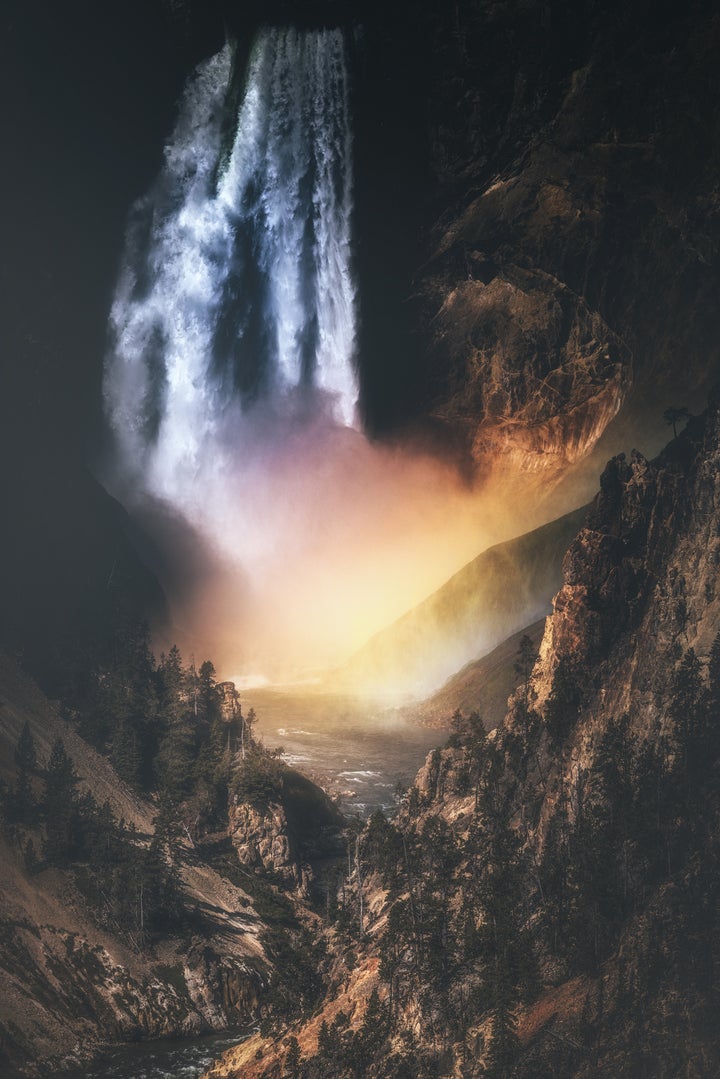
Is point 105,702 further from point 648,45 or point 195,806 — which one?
point 648,45

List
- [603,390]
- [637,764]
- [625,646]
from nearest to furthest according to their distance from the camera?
1. [637,764]
2. [625,646]
3. [603,390]

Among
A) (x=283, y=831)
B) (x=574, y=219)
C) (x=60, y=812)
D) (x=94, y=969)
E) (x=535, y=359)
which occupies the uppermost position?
(x=574, y=219)

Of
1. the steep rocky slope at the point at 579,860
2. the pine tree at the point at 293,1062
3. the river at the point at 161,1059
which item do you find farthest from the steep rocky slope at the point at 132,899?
the steep rocky slope at the point at 579,860

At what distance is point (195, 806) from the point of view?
154 meters

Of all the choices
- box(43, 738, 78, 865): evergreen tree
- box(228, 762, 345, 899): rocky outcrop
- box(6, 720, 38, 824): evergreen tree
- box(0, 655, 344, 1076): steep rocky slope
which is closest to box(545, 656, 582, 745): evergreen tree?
box(0, 655, 344, 1076): steep rocky slope

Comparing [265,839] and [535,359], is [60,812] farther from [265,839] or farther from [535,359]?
[535,359]

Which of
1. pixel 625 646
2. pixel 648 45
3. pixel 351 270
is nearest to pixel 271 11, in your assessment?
pixel 351 270

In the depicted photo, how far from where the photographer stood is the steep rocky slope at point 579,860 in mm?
85188

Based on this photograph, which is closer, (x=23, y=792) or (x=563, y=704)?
(x=563, y=704)

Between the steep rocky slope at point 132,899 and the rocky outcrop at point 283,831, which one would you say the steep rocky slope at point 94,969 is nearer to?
the steep rocky slope at point 132,899

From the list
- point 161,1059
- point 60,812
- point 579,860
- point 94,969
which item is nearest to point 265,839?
point 60,812

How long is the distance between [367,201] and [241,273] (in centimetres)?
2746

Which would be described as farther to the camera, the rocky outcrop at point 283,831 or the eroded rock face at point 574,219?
the eroded rock face at point 574,219

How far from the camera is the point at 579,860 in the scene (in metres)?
97.7
